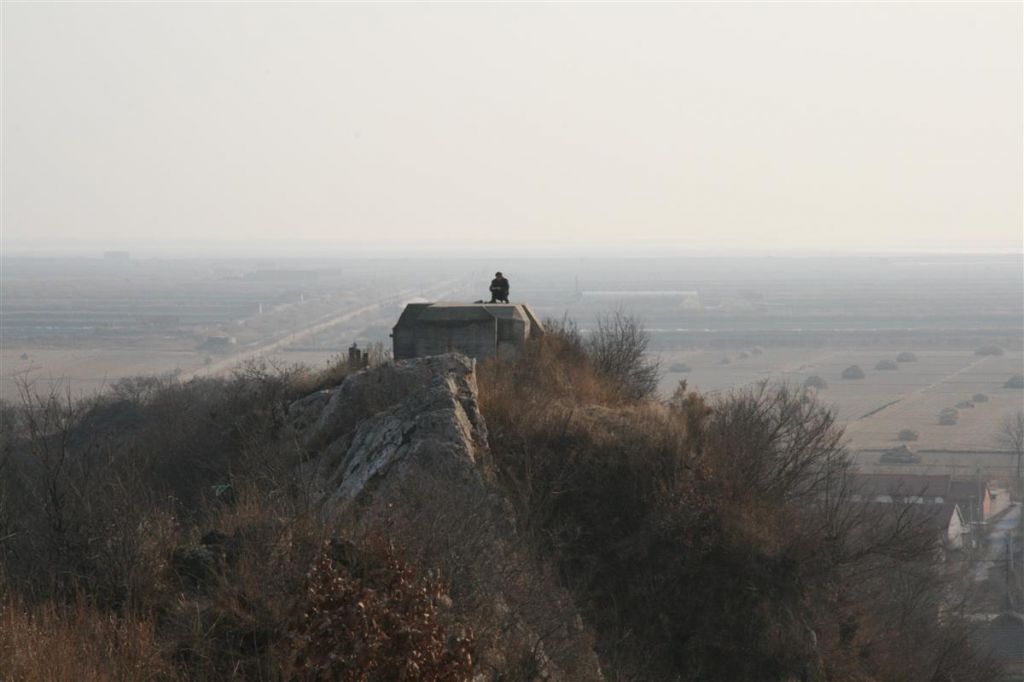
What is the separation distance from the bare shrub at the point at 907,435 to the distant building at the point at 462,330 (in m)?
44.0

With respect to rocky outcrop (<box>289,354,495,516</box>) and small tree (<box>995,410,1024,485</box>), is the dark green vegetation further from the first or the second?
small tree (<box>995,410,1024,485</box>)

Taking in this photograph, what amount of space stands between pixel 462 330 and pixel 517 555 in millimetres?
8629

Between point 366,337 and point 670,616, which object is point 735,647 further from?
point 366,337

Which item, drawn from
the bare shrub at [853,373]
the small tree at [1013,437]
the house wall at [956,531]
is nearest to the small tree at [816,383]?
the bare shrub at [853,373]

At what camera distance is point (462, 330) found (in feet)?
63.2

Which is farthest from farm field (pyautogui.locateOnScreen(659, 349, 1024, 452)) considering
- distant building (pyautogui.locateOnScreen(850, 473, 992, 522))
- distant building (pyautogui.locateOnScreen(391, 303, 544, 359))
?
distant building (pyautogui.locateOnScreen(391, 303, 544, 359))

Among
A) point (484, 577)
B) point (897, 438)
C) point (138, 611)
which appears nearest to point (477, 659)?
point (484, 577)

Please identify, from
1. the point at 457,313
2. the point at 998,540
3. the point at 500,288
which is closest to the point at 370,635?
the point at 457,313

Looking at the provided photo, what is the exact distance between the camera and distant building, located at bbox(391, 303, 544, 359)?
19.2 m

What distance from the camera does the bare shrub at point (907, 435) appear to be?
59312 mm

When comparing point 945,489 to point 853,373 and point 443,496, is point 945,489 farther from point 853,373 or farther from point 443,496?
point 853,373

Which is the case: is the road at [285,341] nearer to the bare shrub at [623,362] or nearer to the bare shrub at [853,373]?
the bare shrub at [623,362]

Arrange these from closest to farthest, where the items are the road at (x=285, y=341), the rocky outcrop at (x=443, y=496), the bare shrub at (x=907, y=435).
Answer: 1. the rocky outcrop at (x=443, y=496)
2. the bare shrub at (x=907, y=435)
3. the road at (x=285, y=341)

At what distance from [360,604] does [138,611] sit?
77.9 inches
